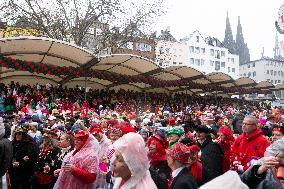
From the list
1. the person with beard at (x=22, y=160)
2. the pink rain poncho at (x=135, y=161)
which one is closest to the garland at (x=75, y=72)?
the person with beard at (x=22, y=160)

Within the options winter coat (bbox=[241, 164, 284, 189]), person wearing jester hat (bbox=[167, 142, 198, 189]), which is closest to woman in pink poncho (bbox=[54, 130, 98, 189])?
person wearing jester hat (bbox=[167, 142, 198, 189])

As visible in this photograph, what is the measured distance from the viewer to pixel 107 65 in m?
21.2

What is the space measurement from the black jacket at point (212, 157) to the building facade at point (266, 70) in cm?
9471

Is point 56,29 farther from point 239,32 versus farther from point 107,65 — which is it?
point 239,32

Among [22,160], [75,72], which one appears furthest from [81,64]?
[22,160]

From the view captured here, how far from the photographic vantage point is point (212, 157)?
6387mm

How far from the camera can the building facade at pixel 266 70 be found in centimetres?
9856

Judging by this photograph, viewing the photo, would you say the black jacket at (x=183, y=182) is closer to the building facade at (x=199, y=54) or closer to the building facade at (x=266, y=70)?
the building facade at (x=199, y=54)

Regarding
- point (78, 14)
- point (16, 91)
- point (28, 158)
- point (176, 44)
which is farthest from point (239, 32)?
point (28, 158)

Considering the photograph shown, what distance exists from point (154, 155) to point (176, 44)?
7056 centimetres

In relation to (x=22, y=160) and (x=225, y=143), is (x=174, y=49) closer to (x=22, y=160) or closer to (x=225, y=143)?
(x=22, y=160)

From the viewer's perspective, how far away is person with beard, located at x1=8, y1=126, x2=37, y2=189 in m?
7.45

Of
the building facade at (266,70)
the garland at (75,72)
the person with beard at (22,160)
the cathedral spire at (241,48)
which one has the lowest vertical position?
the person with beard at (22,160)

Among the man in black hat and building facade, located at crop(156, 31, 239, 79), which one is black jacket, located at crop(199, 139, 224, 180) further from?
building facade, located at crop(156, 31, 239, 79)
